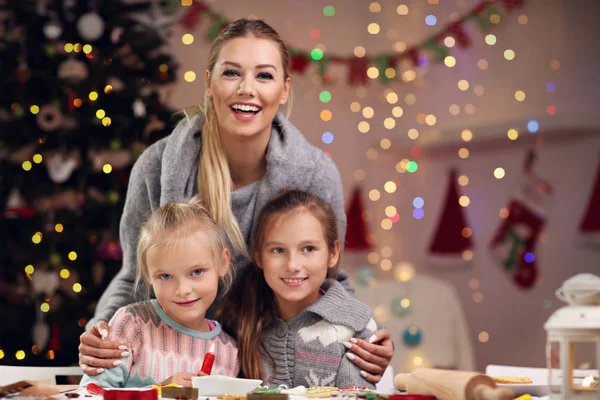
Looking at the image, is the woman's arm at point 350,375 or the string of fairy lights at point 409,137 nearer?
the woman's arm at point 350,375

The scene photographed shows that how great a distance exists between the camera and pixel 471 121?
14.5 feet

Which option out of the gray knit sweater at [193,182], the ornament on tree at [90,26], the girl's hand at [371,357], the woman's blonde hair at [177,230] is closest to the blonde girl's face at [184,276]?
the woman's blonde hair at [177,230]

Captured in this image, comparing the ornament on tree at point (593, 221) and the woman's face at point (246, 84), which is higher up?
the woman's face at point (246, 84)

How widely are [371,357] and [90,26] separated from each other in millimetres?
2798

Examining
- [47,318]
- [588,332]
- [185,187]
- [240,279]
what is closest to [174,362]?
[240,279]

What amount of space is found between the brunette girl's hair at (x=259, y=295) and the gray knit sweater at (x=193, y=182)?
0.20ft

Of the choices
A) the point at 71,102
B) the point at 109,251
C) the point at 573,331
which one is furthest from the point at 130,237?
the point at 71,102

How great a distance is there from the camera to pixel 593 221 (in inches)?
155

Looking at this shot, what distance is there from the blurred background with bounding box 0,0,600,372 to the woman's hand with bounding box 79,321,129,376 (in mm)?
2290

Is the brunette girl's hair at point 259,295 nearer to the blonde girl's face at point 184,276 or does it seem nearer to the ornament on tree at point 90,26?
the blonde girl's face at point 184,276

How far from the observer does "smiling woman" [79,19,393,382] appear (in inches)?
75.3

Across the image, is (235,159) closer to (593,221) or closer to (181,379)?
(181,379)

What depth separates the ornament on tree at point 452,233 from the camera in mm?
4328

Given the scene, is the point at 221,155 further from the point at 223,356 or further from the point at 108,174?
the point at 108,174
